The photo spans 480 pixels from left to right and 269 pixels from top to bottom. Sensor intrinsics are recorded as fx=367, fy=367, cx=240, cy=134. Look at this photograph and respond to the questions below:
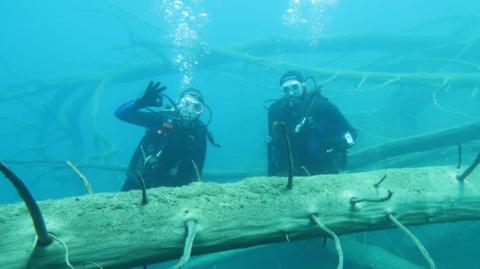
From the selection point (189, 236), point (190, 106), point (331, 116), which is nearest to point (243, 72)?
point (190, 106)

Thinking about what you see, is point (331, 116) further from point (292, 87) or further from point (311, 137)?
point (292, 87)

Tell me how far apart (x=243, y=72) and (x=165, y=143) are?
7.78m

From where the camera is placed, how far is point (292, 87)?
5516 mm

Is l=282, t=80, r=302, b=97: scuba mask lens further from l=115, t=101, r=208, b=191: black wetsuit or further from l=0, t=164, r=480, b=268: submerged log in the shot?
l=0, t=164, r=480, b=268: submerged log

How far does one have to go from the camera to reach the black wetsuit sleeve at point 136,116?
498 centimetres

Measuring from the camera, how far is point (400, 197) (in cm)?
248

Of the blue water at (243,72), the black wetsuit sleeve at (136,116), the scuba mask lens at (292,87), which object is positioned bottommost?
the black wetsuit sleeve at (136,116)

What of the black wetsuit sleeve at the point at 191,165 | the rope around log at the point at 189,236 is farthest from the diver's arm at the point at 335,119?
the rope around log at the point at 189,236

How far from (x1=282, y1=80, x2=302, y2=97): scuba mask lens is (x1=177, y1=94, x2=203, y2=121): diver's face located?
1.32m

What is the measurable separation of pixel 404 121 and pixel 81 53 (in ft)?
290

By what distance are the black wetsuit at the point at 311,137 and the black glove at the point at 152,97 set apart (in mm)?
1514

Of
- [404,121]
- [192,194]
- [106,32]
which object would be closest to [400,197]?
[192,194]

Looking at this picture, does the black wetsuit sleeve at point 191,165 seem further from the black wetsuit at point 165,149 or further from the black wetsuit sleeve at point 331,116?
the black wetsuit sleeve at point 331,116

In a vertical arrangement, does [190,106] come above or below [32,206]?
above
